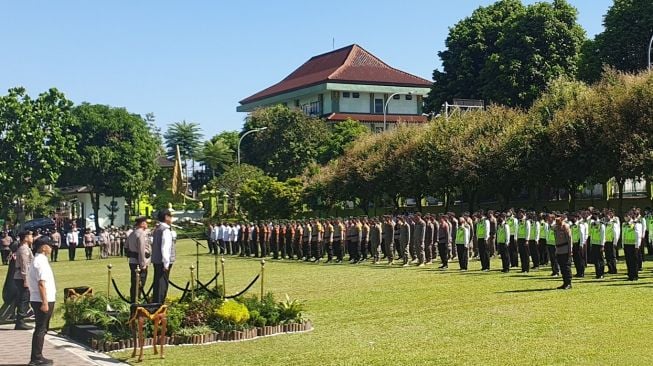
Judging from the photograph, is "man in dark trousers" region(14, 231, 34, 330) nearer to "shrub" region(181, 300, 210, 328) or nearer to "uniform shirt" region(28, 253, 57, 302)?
"shrub" region(181, 300, 210, 328)

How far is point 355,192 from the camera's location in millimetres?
47250

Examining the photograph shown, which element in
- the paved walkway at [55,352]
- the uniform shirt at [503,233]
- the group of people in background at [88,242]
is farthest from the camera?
the group of people in background at [88,242]

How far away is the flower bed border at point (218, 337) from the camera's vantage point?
14.6m

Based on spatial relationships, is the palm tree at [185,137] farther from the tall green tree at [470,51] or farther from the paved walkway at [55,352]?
the paved walkway at [55,352]

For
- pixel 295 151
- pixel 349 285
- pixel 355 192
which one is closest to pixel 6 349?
pixel 349 285

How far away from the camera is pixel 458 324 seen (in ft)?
51.1

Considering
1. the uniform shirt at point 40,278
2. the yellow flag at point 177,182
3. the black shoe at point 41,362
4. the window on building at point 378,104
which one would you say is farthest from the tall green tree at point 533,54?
the black shoe at point 41,362

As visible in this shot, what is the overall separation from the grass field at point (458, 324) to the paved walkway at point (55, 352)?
0.49 metres

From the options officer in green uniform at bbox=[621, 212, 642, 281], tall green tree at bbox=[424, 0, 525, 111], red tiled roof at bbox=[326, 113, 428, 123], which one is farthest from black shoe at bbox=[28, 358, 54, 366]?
red tiled roof at bbox=[326, 113, 428, 123]

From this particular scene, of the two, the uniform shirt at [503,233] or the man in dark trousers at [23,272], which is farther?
the uniform shirt at [503,233]

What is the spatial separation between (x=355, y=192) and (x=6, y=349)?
3284 centimetres

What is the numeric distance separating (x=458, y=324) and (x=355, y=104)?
7468 cm

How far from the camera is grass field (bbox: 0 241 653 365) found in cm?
1262

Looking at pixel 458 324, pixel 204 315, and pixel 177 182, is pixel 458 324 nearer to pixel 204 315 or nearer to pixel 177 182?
pixel 204 315
